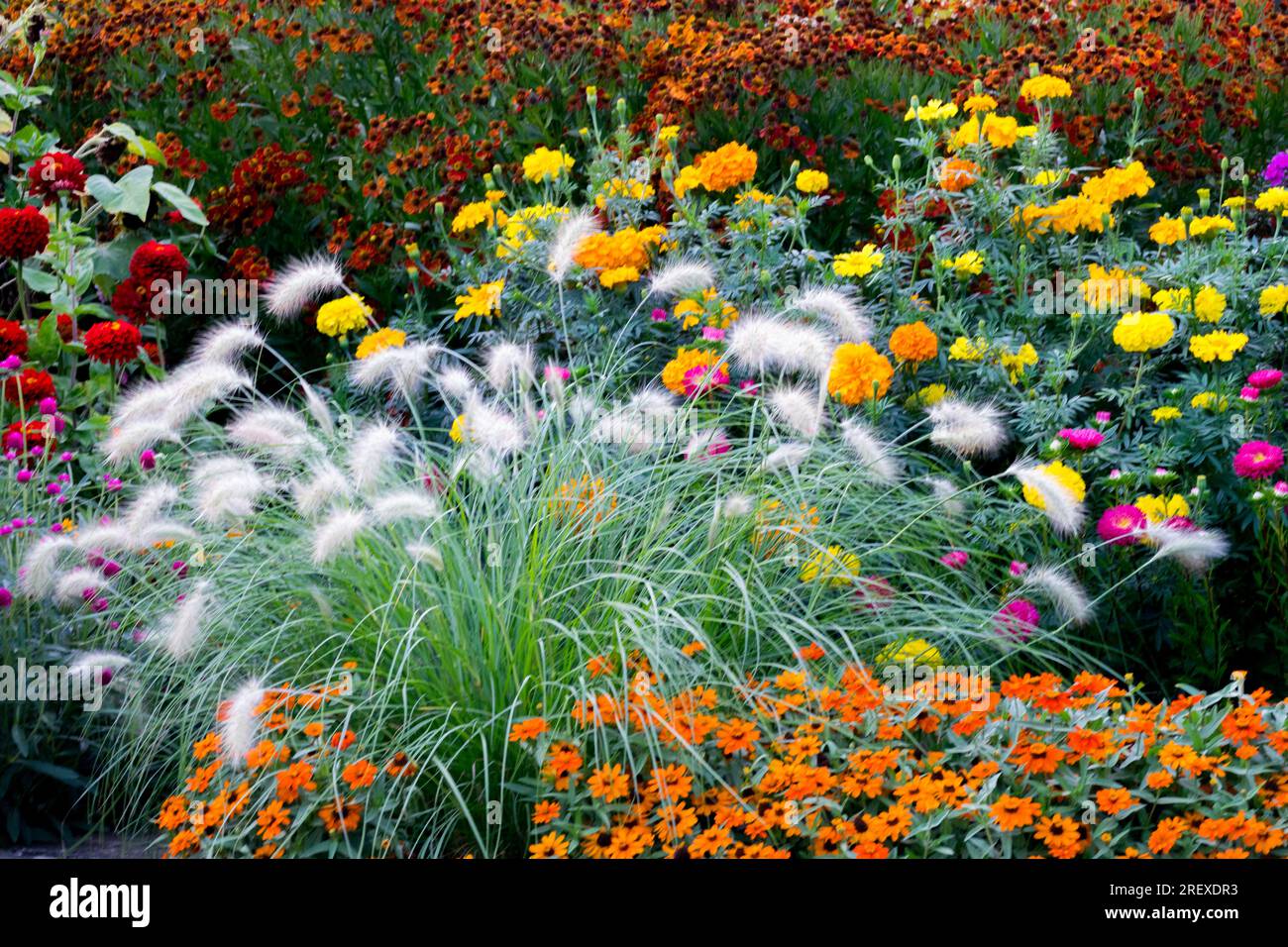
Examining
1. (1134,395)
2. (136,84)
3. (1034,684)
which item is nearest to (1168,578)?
(1134,395)

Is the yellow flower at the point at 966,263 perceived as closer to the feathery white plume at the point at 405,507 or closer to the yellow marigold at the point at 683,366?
the yellow marigold at the point at 683,366

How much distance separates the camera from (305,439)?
405 cm

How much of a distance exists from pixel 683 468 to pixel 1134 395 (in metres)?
1.54

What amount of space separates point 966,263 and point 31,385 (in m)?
3.06

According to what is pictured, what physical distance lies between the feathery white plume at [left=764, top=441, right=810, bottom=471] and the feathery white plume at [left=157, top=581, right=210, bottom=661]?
142 cm

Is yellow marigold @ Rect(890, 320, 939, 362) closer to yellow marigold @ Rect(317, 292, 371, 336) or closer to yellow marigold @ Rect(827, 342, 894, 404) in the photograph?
yellow marigold @ Rect(827, 342, 894, 404)

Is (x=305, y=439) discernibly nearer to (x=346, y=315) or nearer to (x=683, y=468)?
(x=683, y=468)

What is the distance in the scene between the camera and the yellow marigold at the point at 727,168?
5.62 metres

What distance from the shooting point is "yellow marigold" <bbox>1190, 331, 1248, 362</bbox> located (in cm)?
463

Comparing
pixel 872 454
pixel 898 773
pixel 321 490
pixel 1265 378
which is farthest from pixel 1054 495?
pixel 321 490

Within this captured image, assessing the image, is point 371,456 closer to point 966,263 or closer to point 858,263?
point 858,263

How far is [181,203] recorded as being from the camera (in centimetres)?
623

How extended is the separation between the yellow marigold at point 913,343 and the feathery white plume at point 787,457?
2.92 ft

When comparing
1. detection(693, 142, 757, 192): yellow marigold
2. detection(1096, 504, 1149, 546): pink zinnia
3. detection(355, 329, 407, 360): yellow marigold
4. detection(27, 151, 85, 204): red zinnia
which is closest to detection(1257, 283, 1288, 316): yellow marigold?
detection(1096, 504, 1149, 546): pink zinnia
